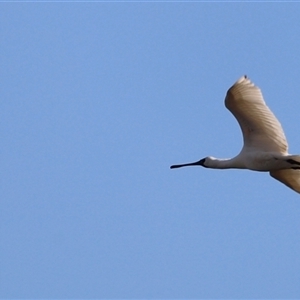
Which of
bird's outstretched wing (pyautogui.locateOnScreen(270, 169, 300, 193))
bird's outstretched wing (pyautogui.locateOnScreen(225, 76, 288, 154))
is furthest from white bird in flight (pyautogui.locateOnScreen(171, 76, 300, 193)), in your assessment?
bird's outstretched wing (pyautogui.locateOnScreen(270, 169, 300, 193))

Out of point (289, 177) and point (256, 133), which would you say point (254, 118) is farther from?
point (289, 177)

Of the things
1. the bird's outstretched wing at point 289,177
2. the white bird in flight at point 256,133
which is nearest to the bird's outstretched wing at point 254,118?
the white bird in flight at point 256,133

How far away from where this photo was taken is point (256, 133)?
27500 mm

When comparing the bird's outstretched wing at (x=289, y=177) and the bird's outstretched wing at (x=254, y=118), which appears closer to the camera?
the bird's outstretched wing at (x=254, y=118)

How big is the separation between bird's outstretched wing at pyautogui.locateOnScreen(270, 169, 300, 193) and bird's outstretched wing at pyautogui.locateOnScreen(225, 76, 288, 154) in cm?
138

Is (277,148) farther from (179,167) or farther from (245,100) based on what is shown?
(179,167)

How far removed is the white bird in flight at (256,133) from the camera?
26688 millimetres

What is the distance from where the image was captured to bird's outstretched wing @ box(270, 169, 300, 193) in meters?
28.6

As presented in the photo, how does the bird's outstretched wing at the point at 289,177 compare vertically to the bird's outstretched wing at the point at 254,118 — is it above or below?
below

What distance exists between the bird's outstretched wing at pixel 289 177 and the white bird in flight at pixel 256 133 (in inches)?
27.6

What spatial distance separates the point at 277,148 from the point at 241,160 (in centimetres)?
90

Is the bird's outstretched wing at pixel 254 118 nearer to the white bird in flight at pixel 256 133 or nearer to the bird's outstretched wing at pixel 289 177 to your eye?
the white bird in flight at pixel 256 133

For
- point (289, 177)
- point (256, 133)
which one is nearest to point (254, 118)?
point (256, 133)

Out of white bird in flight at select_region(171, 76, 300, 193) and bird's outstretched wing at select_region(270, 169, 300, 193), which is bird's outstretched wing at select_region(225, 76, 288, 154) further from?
bird's outstretched wing at select_region(270, 169, 300, 193)
